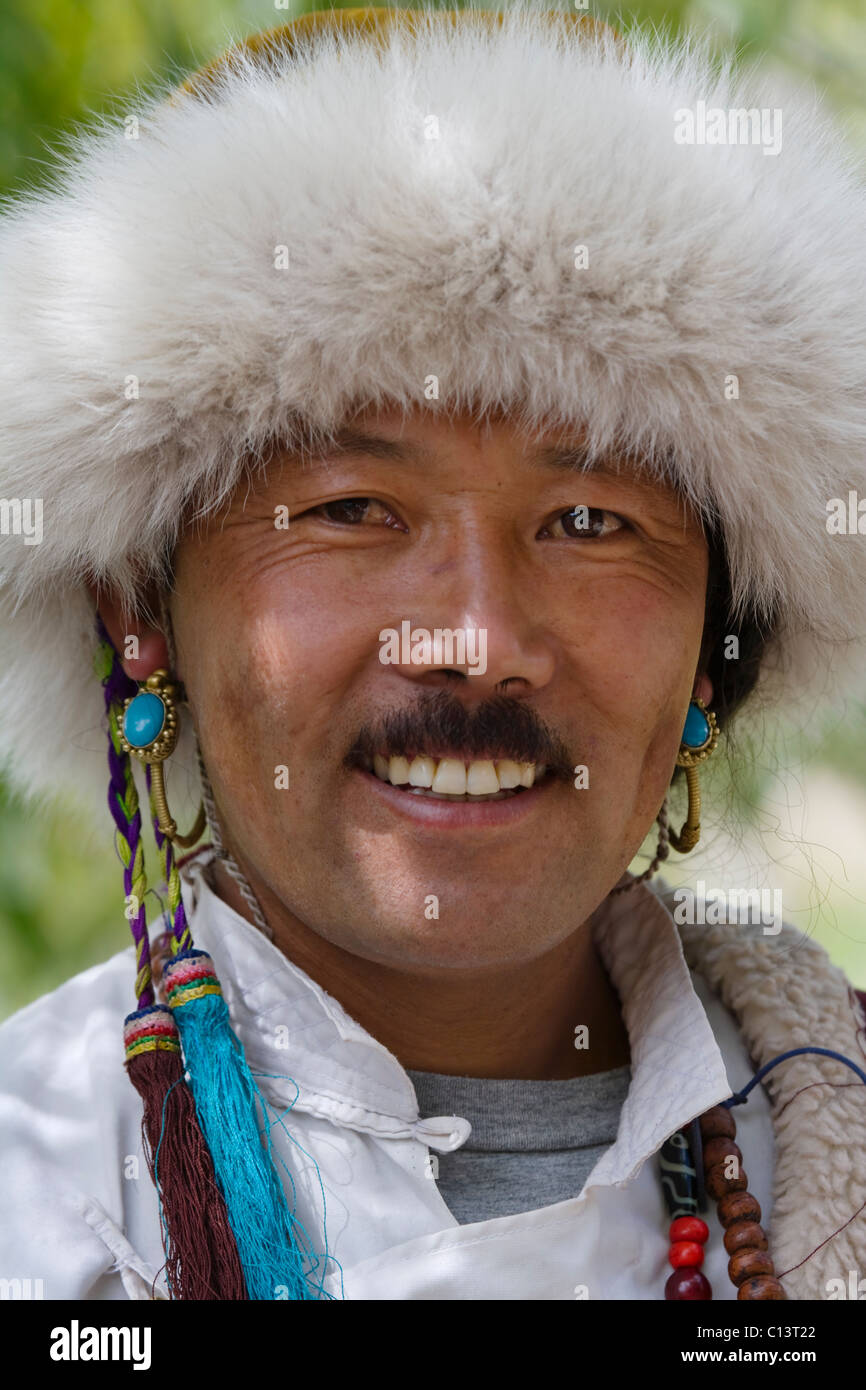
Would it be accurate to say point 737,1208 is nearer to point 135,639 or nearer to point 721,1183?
point 721,1183

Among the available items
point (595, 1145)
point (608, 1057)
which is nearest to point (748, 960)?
point (608, 1057)

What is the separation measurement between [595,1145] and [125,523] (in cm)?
98

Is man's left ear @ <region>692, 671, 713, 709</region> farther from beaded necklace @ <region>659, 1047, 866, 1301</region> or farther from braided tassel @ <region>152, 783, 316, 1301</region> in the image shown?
braided tassel @ <region>152, 783, 316, 1301</region>

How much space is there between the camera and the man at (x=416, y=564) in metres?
1.53

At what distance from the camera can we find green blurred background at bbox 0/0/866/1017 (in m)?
2.92

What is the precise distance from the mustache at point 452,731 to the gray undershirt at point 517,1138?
0.47m

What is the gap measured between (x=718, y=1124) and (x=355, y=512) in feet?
3.03

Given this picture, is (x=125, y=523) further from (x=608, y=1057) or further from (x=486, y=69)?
(x=608, y=1057)

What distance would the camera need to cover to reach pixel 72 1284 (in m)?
1.53

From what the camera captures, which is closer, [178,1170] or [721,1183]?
[178,1170]

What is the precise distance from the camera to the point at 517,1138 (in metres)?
1.80

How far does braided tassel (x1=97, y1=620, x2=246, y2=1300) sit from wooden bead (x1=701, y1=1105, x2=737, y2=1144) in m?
0.66

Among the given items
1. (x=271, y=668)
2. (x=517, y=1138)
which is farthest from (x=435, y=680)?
(x=517, y=1138)

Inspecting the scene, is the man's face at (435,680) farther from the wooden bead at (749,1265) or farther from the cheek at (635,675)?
the wooden bead at (749,1265)
